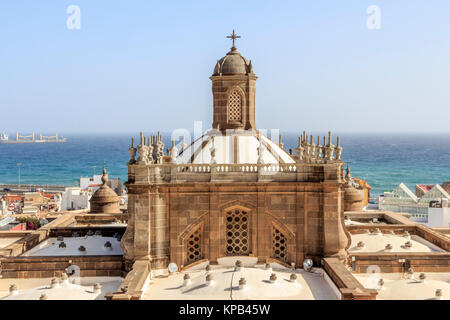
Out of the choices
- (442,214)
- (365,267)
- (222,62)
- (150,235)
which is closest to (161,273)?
(150,235)

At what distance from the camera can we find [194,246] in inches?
950

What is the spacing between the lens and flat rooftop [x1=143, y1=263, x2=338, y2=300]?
1986 centimetres

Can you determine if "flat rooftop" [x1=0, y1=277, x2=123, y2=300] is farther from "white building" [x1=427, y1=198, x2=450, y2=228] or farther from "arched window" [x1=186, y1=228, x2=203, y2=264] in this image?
"white building" [x1=427, y1=198, x2=450, y2=228]

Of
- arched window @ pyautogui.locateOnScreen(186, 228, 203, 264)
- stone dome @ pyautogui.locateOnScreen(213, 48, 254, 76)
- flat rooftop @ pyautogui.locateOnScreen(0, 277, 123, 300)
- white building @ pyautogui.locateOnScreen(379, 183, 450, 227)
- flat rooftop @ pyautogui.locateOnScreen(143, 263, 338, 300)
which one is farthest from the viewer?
white building @ pyautogui.locateOnScreen(379, 183, 450, 227)

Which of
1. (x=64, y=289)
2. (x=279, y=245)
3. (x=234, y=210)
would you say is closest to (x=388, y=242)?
(x=279, y=245)

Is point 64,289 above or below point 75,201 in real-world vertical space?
above

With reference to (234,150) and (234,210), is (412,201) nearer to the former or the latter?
(234,150)

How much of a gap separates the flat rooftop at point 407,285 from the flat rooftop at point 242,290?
2157 millimetres

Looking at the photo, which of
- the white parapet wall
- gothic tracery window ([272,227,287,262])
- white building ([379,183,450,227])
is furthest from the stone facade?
white building ([379,183,450,227])

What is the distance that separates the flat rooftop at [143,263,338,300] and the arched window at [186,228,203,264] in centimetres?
78

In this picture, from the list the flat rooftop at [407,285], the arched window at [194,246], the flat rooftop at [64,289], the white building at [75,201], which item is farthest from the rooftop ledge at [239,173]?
the white building at [75,201]

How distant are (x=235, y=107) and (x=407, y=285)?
1296 cm
